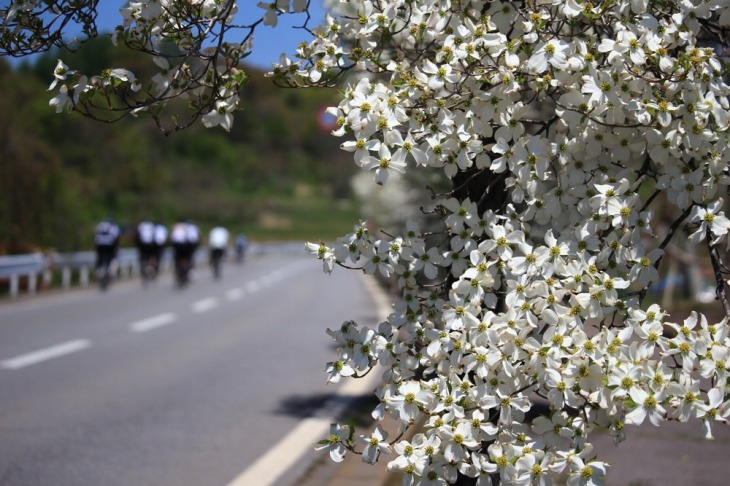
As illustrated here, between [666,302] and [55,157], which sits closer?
[666,302]

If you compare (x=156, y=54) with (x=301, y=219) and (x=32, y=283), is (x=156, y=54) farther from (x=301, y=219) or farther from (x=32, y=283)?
(x=301, y=219)

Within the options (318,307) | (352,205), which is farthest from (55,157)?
(352,205)

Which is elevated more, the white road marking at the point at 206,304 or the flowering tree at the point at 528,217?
the flowering tree at the point at 528,217

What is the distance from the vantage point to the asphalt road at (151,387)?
596cm

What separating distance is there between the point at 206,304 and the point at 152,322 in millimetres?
4005

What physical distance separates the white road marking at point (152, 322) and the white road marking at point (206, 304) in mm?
1378

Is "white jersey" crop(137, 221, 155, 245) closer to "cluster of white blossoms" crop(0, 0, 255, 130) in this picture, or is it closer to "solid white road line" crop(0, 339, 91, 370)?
"solid white road line" crop(0, 339, 91, 370)

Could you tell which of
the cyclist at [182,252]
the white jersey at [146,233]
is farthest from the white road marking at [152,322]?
the white jersey at [146,233]

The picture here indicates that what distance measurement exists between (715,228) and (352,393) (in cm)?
628

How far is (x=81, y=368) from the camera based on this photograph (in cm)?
999

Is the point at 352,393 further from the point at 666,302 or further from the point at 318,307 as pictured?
the point at 666,302

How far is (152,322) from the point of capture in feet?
49.3

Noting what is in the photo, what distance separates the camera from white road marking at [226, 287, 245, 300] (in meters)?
21.4

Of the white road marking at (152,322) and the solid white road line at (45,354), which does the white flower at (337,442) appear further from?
the white road marking at (152,322)
